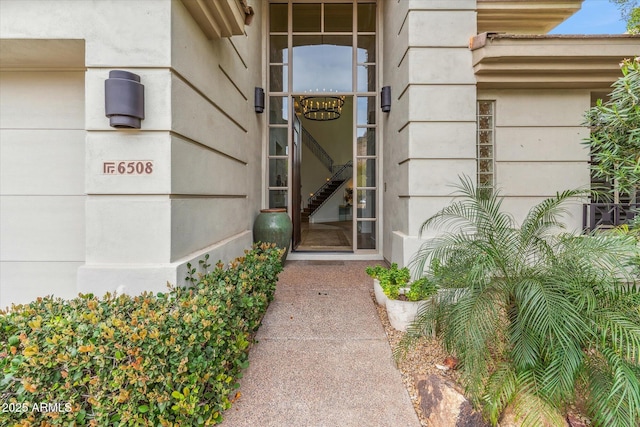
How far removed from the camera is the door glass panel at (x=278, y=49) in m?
5.71

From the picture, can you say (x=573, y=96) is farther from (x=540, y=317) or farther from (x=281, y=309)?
(x=281, y=309)

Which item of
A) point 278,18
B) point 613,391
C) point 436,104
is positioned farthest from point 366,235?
point 278,18

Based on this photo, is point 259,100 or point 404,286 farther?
point 259,100

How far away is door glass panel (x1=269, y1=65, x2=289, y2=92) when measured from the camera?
5733 millimetres

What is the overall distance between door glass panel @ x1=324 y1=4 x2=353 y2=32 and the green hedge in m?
5.88

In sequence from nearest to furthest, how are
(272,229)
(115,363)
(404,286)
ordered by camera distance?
(115,363) → (404,286) → (272,229)

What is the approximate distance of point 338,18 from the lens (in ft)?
18.8

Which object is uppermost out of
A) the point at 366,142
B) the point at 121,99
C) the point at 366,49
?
the point at 366,49

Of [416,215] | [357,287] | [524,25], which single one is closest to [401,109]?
[416,215]

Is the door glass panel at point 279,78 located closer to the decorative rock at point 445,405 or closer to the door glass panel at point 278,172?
the door glass panel at point 278,172

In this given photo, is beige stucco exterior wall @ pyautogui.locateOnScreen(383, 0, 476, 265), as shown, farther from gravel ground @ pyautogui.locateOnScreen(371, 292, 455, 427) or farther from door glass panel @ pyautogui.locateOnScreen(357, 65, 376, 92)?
door glass panel @ pyautogui.locateOnScreen(357, 65, 376, 92)

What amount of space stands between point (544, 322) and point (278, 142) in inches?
202

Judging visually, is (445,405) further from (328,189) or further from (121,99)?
(328,189)

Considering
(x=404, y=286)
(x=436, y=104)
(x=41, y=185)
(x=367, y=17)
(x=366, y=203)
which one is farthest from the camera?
(x=366, y=203)
